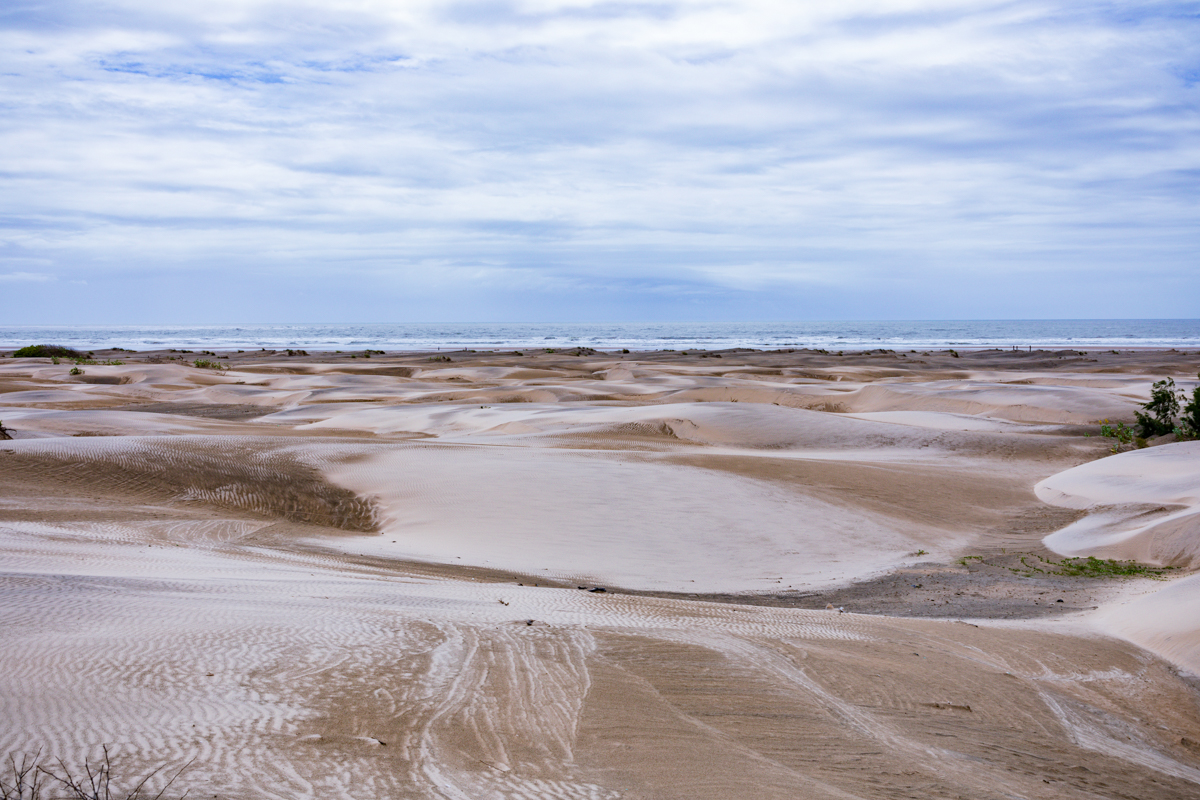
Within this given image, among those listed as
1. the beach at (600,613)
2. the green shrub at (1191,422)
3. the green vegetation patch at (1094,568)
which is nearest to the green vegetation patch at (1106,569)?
the green vegetation patch at (1094,568)

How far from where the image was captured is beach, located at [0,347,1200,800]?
322 centimetres

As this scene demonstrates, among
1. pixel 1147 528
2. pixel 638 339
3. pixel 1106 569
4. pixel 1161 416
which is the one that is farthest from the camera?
pixel 638 339

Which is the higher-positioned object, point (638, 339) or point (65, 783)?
point (638, 339)

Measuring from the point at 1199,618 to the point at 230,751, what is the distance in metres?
6.24

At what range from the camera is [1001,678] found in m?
5.07

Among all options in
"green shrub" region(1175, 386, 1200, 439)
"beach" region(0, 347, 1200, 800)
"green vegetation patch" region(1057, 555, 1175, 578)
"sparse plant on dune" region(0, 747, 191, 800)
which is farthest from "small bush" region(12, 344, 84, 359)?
"sparse plant on dune" region(0, 747, 191, 800)

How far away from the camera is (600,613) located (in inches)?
223

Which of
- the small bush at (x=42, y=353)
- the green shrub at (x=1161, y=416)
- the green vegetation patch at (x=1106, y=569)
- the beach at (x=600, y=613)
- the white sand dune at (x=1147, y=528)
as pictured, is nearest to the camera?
the beach at (x=600, y=613)

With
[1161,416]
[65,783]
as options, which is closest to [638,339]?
[1161,416]

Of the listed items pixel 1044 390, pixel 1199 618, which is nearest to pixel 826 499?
pixel 1199 618

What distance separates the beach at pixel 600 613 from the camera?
3221 mm

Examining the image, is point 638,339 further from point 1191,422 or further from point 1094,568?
point 1094,568

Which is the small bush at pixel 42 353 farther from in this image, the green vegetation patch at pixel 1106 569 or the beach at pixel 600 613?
the green vegetation patch at pixel 1106 569

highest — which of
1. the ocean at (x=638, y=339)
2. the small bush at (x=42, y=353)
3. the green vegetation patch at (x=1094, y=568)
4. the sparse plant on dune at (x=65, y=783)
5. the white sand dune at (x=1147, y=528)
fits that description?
the ocean at (x=638, y=339)
